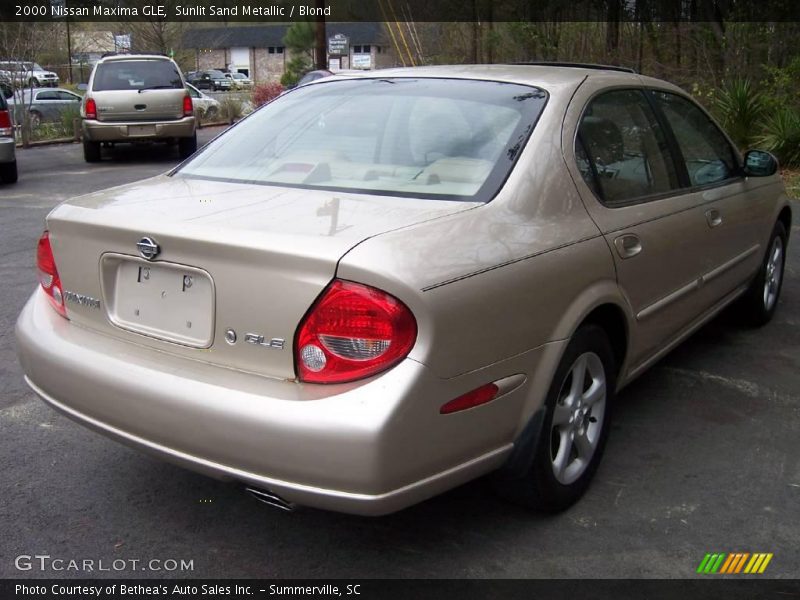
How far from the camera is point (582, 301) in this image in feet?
9.93

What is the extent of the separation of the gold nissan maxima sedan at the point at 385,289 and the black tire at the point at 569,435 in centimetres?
1

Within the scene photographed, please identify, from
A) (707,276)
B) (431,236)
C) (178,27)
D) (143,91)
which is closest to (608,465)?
(707,276)

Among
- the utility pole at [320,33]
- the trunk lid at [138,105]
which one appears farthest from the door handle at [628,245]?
the utility pole at [320,33]

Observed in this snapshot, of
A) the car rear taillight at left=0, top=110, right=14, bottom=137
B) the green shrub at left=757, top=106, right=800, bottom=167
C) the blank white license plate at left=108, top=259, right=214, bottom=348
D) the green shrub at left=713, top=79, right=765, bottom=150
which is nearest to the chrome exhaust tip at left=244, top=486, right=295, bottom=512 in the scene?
the blank white license plate at left=108, top=259, right=214, bottom=348

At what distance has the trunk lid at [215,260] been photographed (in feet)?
8.16

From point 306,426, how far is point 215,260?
586 mm

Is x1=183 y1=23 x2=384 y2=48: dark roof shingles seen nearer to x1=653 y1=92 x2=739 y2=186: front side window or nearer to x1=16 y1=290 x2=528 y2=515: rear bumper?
x1=653 y1=92 x2=739 y2=186: front side window

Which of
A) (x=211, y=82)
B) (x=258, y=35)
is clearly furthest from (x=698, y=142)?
(x=258, y=35)

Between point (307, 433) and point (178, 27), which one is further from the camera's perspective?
point (178, 27)

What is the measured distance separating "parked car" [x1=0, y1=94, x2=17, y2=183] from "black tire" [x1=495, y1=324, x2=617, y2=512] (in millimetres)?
10244

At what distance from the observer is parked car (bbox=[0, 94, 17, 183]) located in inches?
448

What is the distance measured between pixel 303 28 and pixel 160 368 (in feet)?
163

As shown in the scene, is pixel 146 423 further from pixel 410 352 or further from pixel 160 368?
pixel 410 352

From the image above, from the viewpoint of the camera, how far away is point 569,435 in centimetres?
316
